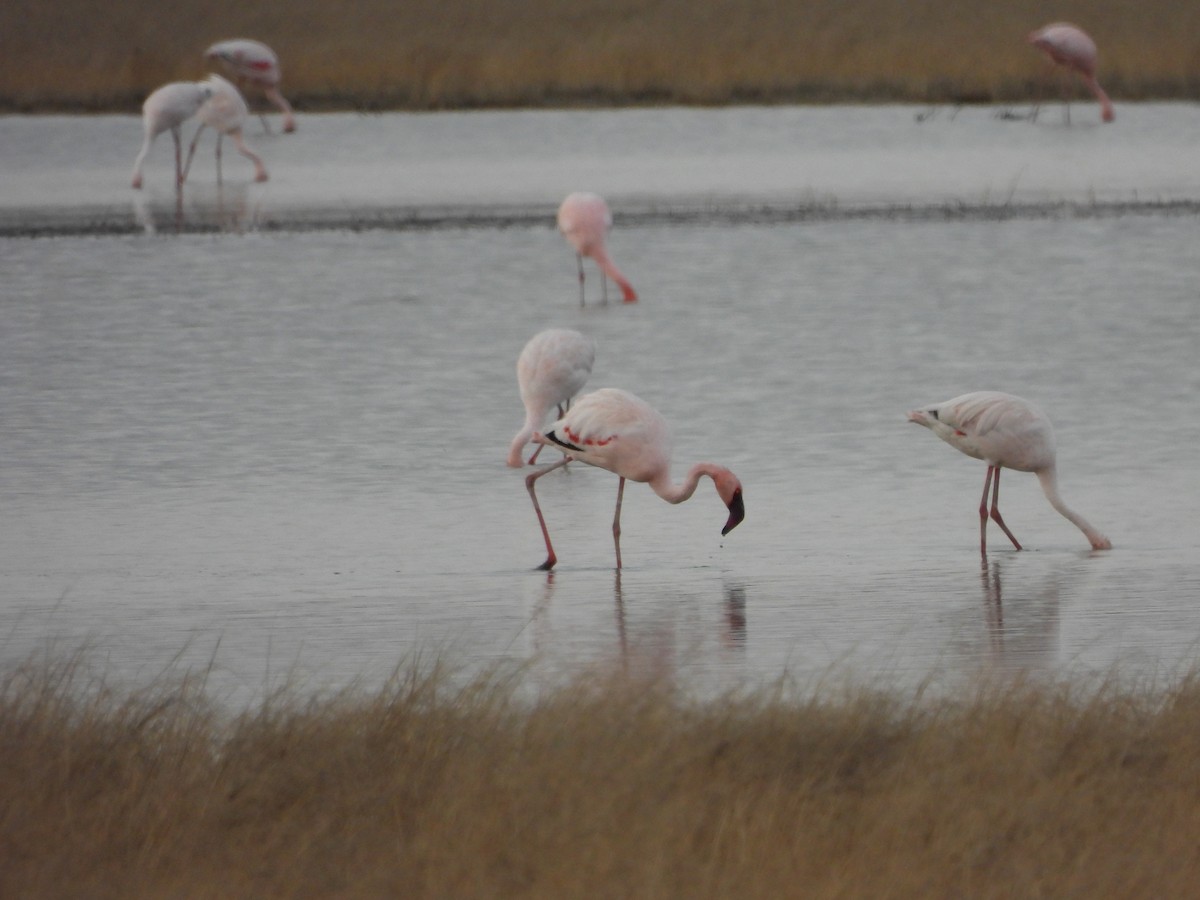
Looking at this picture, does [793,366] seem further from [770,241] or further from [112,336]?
[770,241]

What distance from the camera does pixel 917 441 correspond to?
10094 millimetres

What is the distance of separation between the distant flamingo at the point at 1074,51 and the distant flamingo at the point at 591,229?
13361mm

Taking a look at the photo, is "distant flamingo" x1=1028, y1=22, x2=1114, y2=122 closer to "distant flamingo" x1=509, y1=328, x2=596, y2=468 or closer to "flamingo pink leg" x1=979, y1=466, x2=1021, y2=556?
"distant flamingo" x1=509, y1=328, x2=596, y2=468

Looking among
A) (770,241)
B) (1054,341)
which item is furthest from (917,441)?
(770,241)

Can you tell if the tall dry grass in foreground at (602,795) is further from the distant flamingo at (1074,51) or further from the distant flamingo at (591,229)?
the distant flamingo at (1074,51)

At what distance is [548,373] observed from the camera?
964 cm

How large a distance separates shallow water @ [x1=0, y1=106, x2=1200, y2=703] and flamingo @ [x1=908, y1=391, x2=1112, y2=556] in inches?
6.9

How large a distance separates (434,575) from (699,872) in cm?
334

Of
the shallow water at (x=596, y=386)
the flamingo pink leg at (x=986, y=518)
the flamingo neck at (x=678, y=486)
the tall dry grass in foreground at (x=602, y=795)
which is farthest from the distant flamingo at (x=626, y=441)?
the tall dry grass in foreground at (x=602, y=795)

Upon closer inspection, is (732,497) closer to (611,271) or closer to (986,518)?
(986,518)

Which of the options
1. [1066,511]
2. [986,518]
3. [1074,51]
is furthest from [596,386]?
[1074,51]

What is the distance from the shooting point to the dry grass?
28781mm

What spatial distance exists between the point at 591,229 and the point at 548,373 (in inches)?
204

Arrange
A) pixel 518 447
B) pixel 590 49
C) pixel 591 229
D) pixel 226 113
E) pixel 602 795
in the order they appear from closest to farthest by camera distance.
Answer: pixel 602 795 < pixel 518 447 < pixel 591 229 < pixel 226 113 < pixel 590 49
